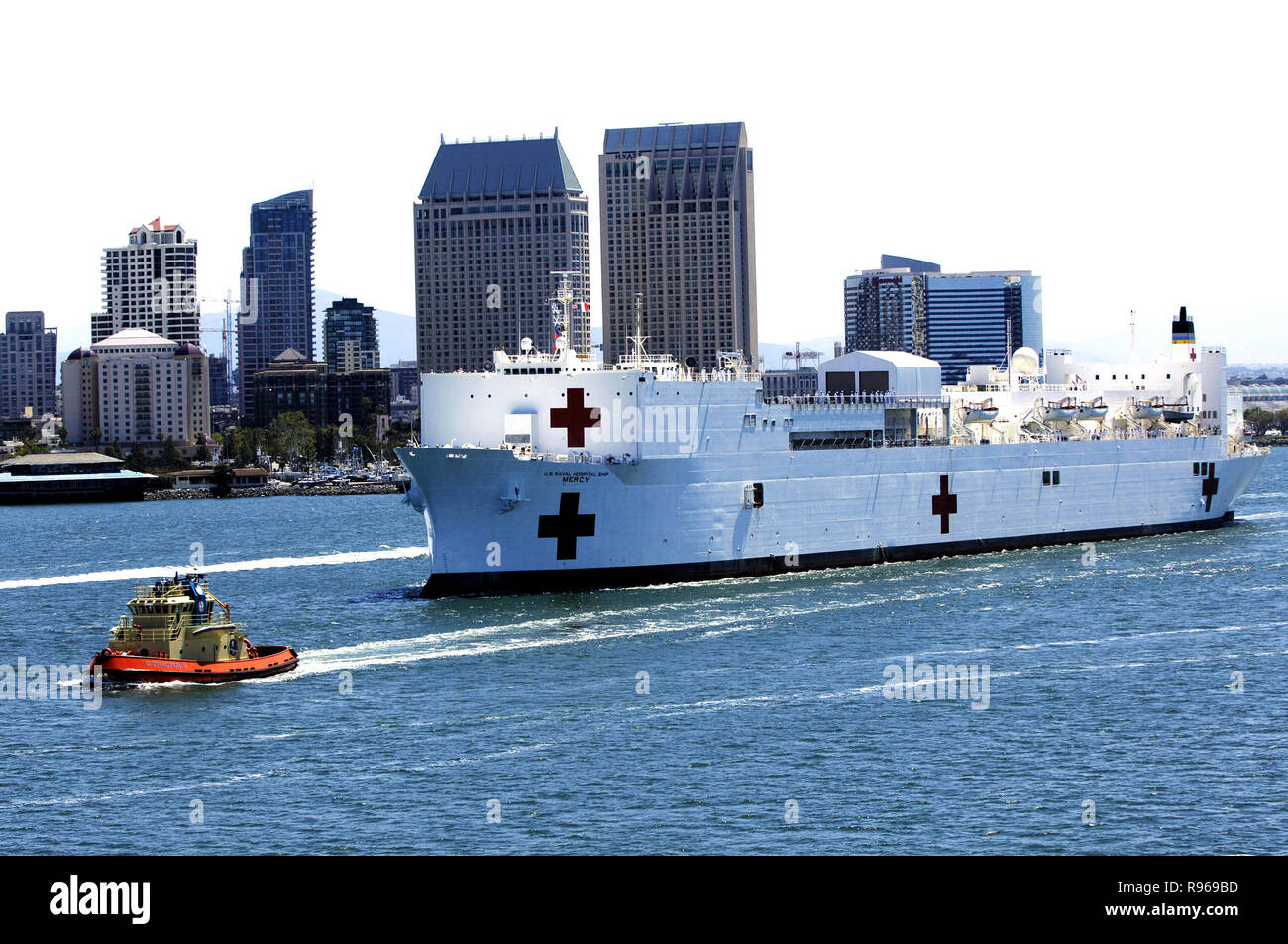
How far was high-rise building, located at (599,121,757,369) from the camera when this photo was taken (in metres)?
181

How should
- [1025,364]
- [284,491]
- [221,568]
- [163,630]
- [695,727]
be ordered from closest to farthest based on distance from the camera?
1. [695,727]
2. [163,630]
3. [221,568]
4. [1025,364]
5. [284,491]

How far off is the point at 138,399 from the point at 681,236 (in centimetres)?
6783

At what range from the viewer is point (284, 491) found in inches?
4584

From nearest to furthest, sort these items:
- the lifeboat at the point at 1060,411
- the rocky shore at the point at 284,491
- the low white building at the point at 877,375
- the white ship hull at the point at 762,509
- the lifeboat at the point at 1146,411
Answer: the white ship hull at the point at 762,509 < the low white building at the point at 877,375 < the lifeboat at the point at 1060,411 < the lifeboat at the point at 1146,411 < the rocky shore at the point at 284,491

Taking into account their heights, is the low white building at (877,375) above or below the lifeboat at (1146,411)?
above

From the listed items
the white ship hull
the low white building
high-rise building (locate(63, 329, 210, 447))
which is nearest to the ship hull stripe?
the white ship hull

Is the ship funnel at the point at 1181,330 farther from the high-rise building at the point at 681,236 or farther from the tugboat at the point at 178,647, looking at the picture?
the high-rise building at the point at 681,236

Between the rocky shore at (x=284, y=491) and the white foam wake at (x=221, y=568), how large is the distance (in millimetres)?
62397

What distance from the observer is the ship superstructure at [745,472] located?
35.2 meters

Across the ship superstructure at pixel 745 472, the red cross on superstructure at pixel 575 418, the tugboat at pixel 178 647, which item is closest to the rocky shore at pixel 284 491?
the ship superstructure at pixel 745 472

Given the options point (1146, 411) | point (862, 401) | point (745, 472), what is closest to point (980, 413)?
point (862, 401)

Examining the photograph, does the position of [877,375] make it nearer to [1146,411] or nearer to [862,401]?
[862,401]

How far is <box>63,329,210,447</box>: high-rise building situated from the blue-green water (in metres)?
134
